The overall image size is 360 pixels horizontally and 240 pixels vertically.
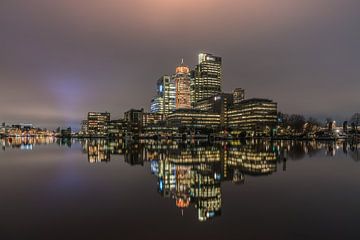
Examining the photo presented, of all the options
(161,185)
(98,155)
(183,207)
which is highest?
(183,207)

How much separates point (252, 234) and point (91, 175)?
2214 cm

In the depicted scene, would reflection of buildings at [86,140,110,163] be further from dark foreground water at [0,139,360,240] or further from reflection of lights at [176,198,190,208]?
reflection of lights at [176,198,190,208]

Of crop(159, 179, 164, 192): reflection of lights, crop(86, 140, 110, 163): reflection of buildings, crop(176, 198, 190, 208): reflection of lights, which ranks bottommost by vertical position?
crop(86, 140, 110, 163): reflection of buildings

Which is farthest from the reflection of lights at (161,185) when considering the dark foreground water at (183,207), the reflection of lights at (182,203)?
the reflection of lights at (182,203)

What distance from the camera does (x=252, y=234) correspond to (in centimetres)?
1238

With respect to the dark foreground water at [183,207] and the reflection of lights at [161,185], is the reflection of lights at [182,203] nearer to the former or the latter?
the dark foreground water at [183,207]

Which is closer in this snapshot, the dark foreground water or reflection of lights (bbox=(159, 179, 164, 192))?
the dark foreground water

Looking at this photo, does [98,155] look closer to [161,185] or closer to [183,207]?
[161,185]

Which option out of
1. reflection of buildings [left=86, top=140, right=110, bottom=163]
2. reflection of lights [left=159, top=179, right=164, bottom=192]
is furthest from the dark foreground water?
reflection of buildings [left=86, top=140, right=110, bottom=163]

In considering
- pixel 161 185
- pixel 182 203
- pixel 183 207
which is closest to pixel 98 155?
pixel 161 185

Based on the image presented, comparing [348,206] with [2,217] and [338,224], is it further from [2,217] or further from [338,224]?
[2,217]

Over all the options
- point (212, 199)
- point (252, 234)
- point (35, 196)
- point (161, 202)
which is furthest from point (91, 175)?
point (252, 234)

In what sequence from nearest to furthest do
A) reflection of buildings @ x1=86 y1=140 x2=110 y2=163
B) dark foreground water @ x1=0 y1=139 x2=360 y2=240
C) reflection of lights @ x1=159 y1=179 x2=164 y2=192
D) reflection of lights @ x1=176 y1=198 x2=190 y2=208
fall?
dark foreground water @ x1=0 y1=139 x2=360 y2=240
reflection of lights @ x1=176 y1=198 x2=190 y2=208
reflection of lights @ x1=159 y1=179 x2=164 y2=192
reflection of buildings @ x1=86 y1=140 x2=110 y2=163

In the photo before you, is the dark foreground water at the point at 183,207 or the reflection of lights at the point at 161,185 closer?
the dark foreground water at the point at 183,207
